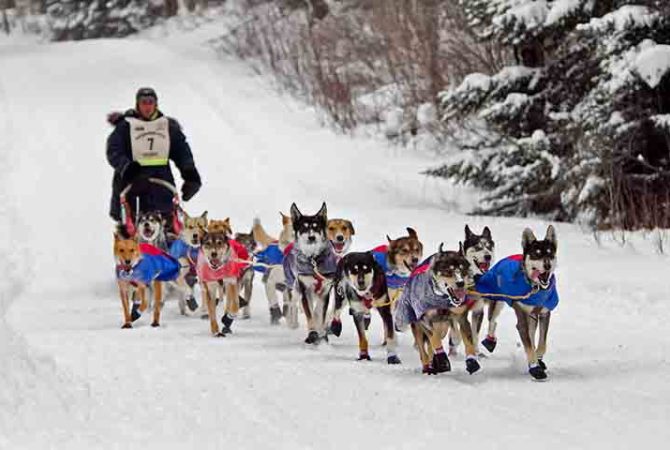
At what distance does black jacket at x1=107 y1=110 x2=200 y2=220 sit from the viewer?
12.1 m

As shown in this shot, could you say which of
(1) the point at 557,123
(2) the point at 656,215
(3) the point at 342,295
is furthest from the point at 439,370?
(1) the point at 557,123

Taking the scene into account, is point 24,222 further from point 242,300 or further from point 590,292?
point 590,292

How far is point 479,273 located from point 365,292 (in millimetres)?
813

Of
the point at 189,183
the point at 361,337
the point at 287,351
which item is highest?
the point at 189,183

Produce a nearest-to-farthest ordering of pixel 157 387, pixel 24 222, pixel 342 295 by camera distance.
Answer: pixel 157 387 → pixel 342 295 → pixel 24 222

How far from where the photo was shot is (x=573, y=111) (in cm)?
1440

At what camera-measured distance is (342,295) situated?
8.44 metres

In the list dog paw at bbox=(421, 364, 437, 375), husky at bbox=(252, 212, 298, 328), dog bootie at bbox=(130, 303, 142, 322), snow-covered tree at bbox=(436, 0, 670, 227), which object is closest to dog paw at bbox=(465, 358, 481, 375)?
dog paw at bbox=(421, 364, 437, 375)

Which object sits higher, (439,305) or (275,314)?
(439,305)

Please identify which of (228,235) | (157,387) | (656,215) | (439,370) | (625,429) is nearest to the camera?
(625,429)

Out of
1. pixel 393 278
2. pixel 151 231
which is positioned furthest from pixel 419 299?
pixel 151 231

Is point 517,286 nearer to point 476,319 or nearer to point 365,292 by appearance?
point 476,319

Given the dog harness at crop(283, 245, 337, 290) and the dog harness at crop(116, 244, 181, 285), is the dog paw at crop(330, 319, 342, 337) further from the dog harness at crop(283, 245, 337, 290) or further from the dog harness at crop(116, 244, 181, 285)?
the dog harness at crop(116, 244, 181, 285)

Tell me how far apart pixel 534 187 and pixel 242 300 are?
5.56 m
